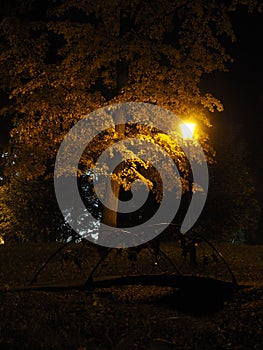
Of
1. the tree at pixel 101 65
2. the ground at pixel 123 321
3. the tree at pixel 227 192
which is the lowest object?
the ground at pixel 123 321

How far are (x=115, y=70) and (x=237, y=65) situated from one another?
12.3m

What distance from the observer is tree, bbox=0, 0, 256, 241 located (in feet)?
54.0

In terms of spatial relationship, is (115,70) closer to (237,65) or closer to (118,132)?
(118,132)

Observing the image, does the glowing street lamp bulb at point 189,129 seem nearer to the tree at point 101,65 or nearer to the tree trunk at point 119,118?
the tree at point 101,65

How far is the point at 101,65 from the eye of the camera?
17.5 meters

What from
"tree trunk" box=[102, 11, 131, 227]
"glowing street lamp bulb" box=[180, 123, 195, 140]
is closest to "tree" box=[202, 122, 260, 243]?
"tree trunk" box=[102, 11, 131, 227]

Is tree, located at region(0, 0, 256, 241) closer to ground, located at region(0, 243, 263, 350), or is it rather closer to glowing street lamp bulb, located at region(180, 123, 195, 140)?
glowing street lamp bulb, located at region(180, 123, 195, 140)

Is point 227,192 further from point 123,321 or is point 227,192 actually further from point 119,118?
point 123,321

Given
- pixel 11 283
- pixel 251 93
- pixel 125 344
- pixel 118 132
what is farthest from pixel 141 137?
pixel 251 93

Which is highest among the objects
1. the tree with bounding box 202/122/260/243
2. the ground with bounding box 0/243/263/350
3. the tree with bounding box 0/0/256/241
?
the tree with bounding box 0/0/256/241

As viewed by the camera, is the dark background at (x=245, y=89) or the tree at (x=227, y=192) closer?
the dark background at (x=245, y=89)

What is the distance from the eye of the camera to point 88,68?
644 inches

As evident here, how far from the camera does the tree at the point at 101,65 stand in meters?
16.5

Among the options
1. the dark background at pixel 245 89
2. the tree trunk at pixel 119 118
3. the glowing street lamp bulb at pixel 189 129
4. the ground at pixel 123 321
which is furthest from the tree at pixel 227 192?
the ground at pixel 123 321
